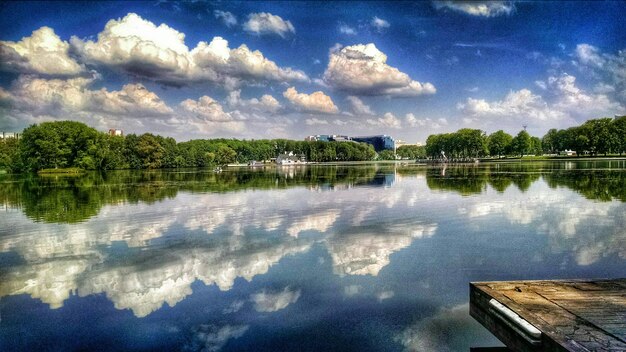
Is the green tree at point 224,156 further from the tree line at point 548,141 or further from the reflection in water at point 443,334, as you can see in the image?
the reflection in water at point 443,334

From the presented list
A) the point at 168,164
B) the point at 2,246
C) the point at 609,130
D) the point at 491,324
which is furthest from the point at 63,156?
the point at 609,130

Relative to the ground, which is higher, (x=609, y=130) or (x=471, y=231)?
(x=609, y=130)

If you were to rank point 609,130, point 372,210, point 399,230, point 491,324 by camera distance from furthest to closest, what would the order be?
point 609,130 → point 372,210 → point 399,230 → point 491,324

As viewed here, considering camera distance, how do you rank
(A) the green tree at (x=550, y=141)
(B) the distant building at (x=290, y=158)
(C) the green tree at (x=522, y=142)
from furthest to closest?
(B) the distant building at (x=290, y=158)
(A) the green tree at (x=550, y=141)
(C) the green tree at (x=522, y=142)

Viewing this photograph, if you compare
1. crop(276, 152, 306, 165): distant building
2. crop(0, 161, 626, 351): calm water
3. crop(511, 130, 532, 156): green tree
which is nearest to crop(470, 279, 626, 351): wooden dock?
crop(0, 161, 626, 351): calm water

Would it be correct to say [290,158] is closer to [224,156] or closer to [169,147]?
[224,156]

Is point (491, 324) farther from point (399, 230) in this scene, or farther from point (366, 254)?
point (399, 230)

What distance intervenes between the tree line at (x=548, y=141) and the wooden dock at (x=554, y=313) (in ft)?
460

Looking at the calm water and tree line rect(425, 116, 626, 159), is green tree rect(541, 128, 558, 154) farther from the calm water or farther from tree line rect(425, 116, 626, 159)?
the calm water

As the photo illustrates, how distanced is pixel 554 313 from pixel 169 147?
149722mm

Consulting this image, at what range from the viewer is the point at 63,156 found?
10950 centimetres

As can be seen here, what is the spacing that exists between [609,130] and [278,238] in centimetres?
14114

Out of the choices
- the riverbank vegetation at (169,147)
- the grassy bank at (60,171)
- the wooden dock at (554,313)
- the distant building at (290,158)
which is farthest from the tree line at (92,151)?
the wooden dock at (554,313)

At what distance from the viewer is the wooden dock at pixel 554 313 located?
674 centimetres
